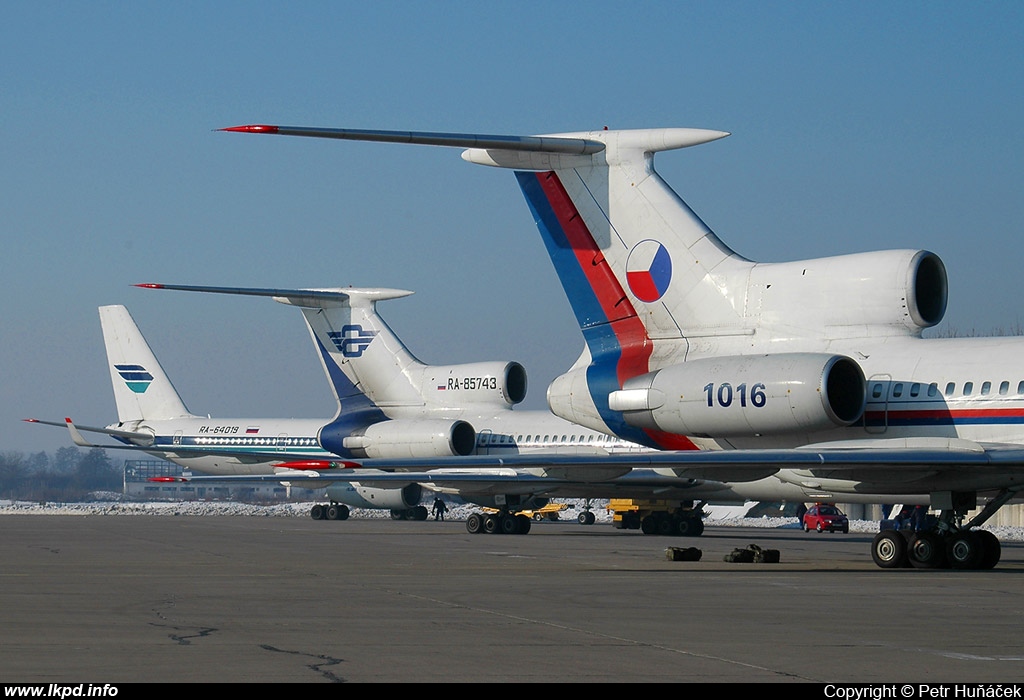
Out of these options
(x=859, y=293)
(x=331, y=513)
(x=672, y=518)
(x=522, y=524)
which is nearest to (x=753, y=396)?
(x=859, y=293)

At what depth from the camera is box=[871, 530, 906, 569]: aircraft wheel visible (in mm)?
19156

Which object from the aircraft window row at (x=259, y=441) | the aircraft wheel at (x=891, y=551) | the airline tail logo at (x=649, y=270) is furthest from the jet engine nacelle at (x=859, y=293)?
the aircraft window row at (x=259, y=441)

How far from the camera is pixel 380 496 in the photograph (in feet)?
156

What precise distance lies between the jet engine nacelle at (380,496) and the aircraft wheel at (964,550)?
29.2 metres

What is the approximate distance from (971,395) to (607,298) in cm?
611

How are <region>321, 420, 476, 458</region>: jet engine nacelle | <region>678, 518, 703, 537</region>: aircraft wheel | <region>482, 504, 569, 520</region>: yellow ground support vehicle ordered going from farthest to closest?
<region>482, 504, 569, 520</region>: yellow ground support vehicle < <region>321, 420, 476, 458</region>: jet engine nacelle < <region>678, 518, 703, 537</region>: aircraft wheel

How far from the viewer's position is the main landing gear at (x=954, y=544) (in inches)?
733

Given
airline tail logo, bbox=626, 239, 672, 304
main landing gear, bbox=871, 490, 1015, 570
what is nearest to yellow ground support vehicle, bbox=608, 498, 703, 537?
airline tail logo, bbox=626, 239, 672, 304

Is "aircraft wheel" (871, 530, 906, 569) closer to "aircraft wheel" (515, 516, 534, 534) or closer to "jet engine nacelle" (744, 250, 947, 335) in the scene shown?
"jet engine nacelle" (744, 250, 947, 335)

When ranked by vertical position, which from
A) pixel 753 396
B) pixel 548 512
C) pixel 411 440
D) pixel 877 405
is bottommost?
pixel 548 512

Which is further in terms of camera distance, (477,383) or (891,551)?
(477,383)

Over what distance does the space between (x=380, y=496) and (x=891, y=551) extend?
30.2 meters

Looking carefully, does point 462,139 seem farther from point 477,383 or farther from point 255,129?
point 477,383

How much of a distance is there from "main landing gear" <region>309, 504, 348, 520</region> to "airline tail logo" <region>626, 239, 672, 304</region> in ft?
107
